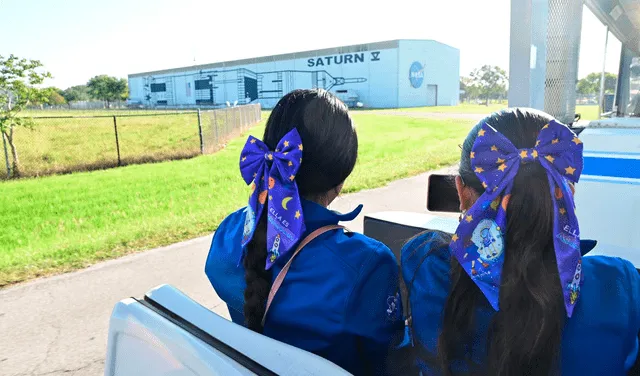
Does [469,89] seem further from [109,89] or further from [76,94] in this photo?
[76,94]

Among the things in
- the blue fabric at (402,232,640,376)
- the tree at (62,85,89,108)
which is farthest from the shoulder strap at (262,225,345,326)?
the tree at (62,85,89,108)

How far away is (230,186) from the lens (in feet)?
28.6

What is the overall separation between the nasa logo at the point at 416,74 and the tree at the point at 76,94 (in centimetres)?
8064

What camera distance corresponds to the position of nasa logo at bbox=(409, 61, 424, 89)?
190ft

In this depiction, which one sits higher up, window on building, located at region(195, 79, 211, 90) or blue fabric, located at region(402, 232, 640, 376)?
window on building, located at region(195, 79, 211, 90)

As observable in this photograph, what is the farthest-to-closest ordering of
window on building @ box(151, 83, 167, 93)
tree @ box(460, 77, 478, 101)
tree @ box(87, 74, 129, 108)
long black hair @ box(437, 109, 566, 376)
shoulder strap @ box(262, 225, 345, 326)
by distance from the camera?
tree @ box(87, 74, 129, 108)
tree @ box(460, 77, 478, 101)
window on building @ box(151, 83, 167, 93)
shoulder strap @ box(262, 225, 345, 326)
long black hair @ box(437, 109, 566, 376)

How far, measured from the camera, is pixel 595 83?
5332 mm

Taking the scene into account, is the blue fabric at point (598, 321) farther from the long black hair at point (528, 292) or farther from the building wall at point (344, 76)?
the building wall at point (344, 76)

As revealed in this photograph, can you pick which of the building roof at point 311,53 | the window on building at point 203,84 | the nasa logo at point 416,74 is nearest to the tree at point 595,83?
the building roof at point 311,53

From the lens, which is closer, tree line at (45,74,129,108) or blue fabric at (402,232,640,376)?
blue fabric at (402,232,640,376)

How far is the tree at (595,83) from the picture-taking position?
4572mm

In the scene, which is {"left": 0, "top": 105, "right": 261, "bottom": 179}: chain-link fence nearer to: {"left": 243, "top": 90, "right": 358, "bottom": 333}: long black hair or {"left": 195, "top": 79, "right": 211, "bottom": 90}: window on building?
{"left": 243, "top": 90, "right": 358, "bottom": 333}: long black hair

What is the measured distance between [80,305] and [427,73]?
60917 mm

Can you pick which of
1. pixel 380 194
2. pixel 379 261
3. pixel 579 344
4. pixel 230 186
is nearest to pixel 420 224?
pixel 379 261
